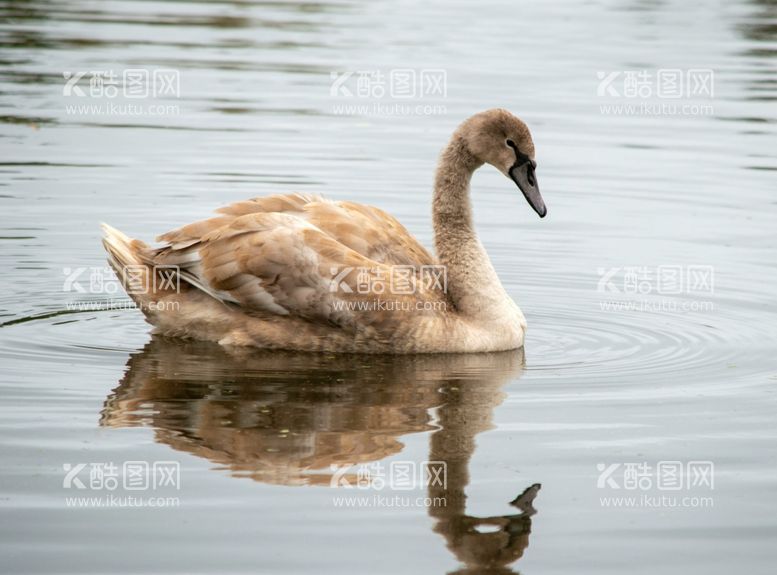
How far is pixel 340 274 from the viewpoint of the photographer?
9.85 meters

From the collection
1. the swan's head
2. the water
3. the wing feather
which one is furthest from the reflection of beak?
the water

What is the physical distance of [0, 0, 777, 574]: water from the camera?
6.80m

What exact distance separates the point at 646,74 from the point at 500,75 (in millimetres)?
2210

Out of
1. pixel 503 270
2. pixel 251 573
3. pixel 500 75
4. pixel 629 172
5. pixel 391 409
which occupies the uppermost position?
pixel 500 75

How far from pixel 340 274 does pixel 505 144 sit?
Answer: 155cm

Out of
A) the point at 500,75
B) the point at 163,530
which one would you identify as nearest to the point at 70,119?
the point at 500,75

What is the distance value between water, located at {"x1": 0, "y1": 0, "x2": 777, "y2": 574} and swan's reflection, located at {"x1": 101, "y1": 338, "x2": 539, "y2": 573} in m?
0.02

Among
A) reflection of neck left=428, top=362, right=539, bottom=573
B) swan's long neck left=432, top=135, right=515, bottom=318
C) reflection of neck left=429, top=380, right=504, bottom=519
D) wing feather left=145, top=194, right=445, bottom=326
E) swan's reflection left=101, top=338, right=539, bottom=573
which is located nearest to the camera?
reflection of neck left=428, top=362, right=539, bottom=573

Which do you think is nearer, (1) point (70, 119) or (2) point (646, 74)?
(1) point (70, 119)

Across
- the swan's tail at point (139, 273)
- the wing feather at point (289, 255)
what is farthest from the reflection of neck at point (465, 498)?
the swan's tail at point (139, 273)

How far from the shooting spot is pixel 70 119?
1847cm

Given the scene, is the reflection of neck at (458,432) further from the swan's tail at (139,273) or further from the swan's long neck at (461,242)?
the swan's tail at (139,273)

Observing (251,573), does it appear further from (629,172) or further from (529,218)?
(629,172)

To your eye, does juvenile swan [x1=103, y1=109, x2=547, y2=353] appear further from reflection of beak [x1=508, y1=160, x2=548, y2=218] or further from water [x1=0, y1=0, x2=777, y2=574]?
water [x1=0, y1=0, x2=777, y2=574]
